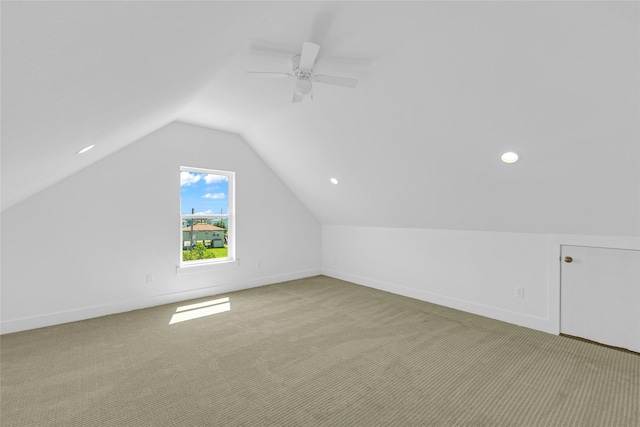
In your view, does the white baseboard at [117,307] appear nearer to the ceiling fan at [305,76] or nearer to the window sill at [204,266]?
the window sill at [204,266]

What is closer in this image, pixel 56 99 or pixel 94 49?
pixel 94 49

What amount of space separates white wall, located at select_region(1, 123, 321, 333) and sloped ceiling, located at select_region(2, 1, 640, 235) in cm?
56

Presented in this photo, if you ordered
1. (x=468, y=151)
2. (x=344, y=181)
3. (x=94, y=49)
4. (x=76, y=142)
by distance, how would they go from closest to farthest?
(x=94, y=49) < (x=76, y=142) < (x=468, y=151) < (x=344, y=181)

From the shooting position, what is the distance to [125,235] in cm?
408

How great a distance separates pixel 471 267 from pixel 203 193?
4238 millimetres

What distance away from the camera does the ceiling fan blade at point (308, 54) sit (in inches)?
84.5

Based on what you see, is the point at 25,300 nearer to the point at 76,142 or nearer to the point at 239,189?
the point at 76,142

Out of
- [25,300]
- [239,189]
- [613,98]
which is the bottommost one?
[25,300]

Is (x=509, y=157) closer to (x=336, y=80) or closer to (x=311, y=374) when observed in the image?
(x=336, y=80)

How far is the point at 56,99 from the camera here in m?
1.33

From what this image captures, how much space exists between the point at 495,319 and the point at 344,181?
2.75 metres

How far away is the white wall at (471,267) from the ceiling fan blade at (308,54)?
3134 millimetres

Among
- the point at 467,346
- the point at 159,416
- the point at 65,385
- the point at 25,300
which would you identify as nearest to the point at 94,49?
the point at 159,416

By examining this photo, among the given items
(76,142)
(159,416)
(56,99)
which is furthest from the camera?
(76,142)
